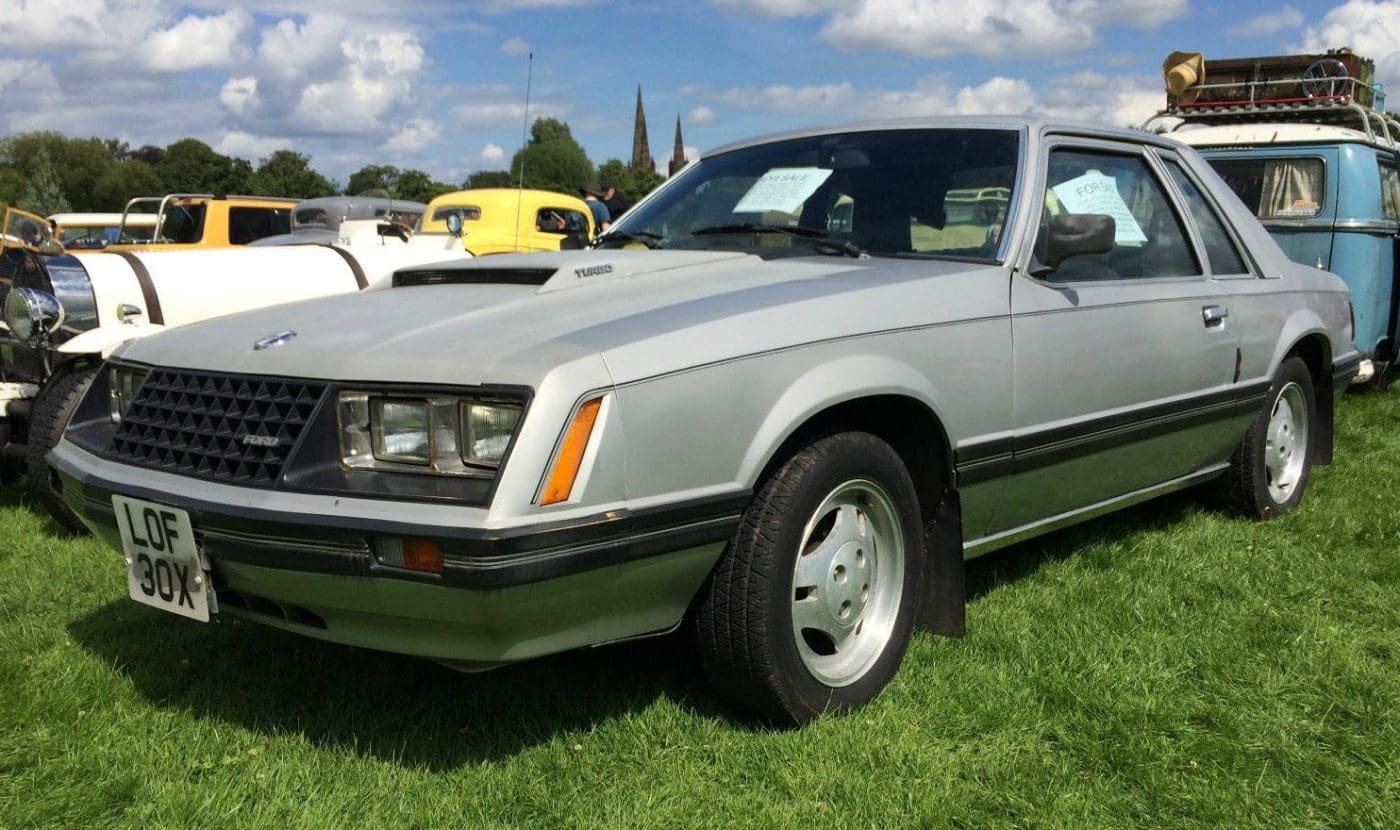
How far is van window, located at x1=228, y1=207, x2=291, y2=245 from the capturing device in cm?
1266

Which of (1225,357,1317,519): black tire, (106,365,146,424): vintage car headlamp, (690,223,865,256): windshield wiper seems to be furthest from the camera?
(1225,357,1317,519): black tire

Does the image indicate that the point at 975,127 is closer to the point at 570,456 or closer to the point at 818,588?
the point at 818,588

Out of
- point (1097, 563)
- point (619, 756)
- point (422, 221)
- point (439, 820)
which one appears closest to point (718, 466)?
point (619, 756)

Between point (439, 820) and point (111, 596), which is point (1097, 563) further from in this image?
point (111, 596)

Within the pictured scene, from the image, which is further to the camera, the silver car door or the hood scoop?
the silver car door

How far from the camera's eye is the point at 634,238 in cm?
397

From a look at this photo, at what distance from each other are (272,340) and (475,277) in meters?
0.75

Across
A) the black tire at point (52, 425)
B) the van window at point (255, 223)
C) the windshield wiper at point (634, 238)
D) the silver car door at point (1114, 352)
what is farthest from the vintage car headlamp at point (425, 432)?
the van window at point (255, 223)

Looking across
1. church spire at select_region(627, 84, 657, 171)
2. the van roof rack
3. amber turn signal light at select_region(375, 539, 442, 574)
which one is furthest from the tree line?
amber turn signal light at select_region(375, 539, 442, 574)

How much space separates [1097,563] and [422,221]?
1007cm

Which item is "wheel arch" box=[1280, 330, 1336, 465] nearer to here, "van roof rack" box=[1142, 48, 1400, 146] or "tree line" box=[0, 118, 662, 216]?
"van roof rack" box=[1142, 48, 1400, 146]

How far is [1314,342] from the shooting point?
5.02m

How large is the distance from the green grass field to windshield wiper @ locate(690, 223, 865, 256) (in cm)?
120

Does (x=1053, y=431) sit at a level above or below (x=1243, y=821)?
above
